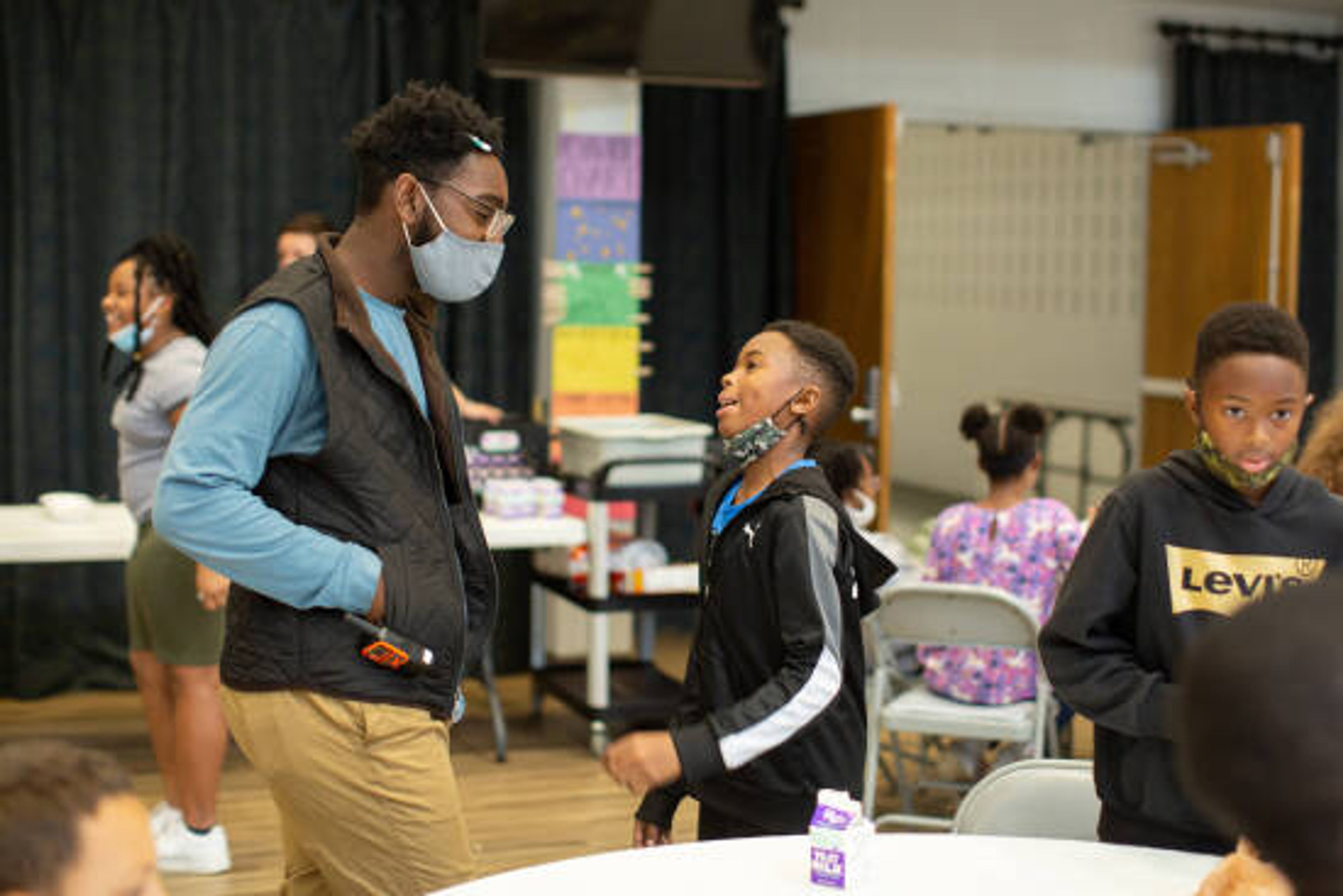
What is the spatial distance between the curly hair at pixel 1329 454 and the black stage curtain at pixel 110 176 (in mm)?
3559

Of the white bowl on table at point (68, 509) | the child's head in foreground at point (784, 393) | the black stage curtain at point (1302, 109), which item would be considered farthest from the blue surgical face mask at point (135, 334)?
the black stage curtain at point (1302, 109)

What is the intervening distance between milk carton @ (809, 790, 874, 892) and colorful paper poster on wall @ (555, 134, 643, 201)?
14.2ft

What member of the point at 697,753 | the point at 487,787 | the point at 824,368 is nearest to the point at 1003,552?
the point at 487,787

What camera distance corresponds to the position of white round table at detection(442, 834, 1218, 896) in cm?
Answer: 179

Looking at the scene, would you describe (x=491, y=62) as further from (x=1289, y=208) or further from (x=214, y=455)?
(x=214, y=455)

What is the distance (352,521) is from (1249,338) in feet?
3.74

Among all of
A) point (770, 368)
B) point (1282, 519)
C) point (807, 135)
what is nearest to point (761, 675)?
point (770, 368)

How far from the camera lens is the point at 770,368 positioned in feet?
8.03

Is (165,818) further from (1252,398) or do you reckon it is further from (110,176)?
(1252,398)

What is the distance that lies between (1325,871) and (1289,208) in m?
6.57

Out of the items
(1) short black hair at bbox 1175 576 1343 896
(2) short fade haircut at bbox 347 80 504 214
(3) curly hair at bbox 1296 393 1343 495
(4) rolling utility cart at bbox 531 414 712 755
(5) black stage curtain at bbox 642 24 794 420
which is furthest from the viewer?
(5) black stage curtain at bbox 642 24 794 420

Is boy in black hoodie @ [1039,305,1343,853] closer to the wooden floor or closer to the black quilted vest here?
the black quilted vest

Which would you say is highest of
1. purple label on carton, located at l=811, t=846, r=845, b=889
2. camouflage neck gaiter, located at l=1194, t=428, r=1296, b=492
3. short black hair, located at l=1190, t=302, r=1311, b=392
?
short black hair, located at l=1190, t=302, r=1311, b=392

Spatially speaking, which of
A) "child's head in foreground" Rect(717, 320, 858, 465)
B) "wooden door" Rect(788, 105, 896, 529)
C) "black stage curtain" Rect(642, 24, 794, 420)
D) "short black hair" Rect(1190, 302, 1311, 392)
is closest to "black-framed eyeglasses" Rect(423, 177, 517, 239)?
"child's head in foreground" Rect(717, 320, 858, 465)
